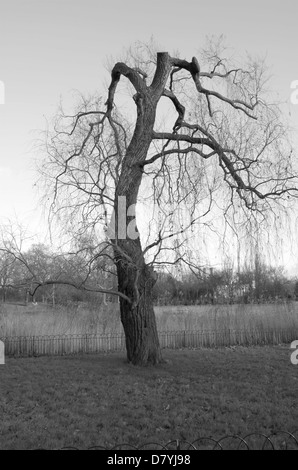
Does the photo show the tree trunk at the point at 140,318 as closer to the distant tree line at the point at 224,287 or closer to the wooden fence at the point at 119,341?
the distant tree line at the point at 224,287

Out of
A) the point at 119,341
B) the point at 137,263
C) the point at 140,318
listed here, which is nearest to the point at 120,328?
the point at 119,341

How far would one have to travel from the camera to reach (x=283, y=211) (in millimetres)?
7164

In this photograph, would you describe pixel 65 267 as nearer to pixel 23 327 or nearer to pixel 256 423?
pixel 256 423

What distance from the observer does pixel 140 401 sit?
19.5 feet

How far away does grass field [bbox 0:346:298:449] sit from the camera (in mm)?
4590

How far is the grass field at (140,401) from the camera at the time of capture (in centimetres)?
459

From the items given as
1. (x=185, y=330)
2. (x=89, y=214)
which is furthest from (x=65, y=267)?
(x=185, y=330)

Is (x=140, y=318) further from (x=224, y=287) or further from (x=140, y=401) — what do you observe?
(x=224, y=287)

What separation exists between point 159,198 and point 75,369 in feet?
11.9

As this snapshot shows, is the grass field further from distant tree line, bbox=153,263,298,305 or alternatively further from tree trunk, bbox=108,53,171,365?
distant tree line, bbox=153,263,298,305

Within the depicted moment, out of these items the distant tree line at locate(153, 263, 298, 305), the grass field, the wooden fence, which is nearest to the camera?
the grass field

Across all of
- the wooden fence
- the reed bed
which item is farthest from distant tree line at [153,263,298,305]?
the wooden fence

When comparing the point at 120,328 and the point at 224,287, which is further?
the point at 224,287
